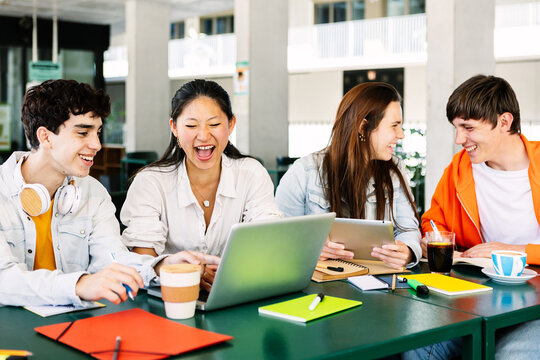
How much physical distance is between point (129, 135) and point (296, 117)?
8097mm

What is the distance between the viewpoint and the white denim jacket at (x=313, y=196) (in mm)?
2730

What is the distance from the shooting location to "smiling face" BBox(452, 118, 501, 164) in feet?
8.33

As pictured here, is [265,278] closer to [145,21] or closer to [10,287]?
[10,287]

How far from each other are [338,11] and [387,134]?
16470 mm

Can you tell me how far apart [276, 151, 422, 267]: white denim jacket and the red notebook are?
1.38 meters

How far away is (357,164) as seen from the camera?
2.75 m

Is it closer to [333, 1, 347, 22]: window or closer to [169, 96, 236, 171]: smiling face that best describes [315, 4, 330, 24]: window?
[333, 1, 347, 22]: window

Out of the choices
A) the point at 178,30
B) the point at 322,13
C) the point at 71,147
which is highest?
the point at 178,30

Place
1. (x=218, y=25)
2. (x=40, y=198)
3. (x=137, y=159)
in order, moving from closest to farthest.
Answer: (x=40, y=198)
(x=137, y=159)
(x=218, y=25)

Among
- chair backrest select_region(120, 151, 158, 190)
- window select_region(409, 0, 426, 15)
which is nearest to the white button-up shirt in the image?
chair backrest select_region(120, 151, 158, 190)

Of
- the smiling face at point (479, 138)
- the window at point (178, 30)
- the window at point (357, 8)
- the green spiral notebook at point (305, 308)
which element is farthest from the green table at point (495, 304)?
the window at point (178, 30)

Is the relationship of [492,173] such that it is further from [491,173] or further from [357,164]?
[357,164]

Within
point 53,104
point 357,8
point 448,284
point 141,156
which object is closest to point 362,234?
point 448,284

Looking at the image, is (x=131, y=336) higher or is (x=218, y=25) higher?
(x=218, y=25)
